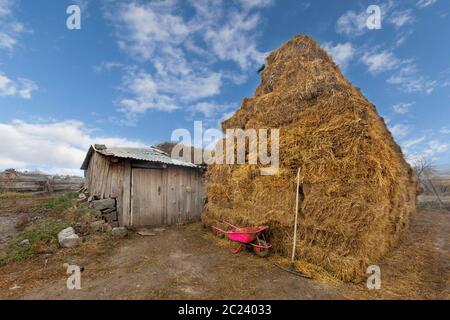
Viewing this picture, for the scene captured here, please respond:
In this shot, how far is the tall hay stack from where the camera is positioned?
15.6 feet

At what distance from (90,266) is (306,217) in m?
5.29

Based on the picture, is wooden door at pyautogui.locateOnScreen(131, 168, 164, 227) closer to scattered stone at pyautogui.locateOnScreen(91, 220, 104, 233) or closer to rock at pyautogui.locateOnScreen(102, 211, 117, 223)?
rock at pyautogui.locateOnScreen(102, 211, 117, 223)

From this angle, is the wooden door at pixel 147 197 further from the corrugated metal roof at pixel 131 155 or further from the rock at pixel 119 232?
the rock at pixel 119 232

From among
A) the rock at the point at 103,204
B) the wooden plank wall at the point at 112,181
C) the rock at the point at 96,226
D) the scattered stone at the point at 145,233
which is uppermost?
the wooden plank wall at the point at 112,181

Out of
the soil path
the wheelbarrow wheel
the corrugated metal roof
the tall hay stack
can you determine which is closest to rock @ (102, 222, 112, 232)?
the soil path

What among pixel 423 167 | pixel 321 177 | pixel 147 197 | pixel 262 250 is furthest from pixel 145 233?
pixel 423 167

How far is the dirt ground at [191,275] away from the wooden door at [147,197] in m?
1.72

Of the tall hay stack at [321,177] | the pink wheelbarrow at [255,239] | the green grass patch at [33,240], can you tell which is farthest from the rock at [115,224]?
the pink wheelbarrow at [255,239]

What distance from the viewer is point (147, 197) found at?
29.4 ft

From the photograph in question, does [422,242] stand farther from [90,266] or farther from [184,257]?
[90,266]

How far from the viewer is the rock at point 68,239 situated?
6.12 m

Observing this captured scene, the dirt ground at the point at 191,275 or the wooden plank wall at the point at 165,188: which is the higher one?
the wooden plank wall at the point at 165,188

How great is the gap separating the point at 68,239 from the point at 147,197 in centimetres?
316
